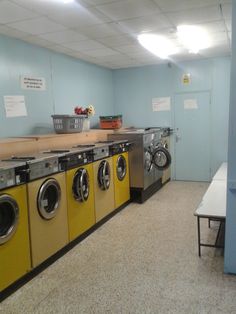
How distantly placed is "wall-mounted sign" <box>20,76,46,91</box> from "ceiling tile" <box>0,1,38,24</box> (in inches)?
38.6

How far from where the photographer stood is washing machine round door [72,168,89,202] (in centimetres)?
341

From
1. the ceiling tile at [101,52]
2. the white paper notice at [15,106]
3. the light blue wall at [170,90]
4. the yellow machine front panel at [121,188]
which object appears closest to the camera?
the white paper notice at [15,106]

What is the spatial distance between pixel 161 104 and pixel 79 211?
12.6 feet

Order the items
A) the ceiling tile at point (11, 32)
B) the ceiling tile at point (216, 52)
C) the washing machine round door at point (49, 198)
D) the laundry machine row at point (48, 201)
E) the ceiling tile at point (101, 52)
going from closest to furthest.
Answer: the laundry machine row at point (48, 201) → the washing machine round door at point (49, 198) → the ceiling tile at point (11, 32) → the ceiling tile at point (101, 52) → the ceiling tile at point (216, 52)

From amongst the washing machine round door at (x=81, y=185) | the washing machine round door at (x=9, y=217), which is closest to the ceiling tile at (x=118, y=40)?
the washing machine round door at (x=81, y=185)

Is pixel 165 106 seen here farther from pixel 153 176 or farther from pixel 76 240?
pixel 76 240

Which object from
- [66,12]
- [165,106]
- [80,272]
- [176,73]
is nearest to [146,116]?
[165,106]

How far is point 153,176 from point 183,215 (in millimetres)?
1261

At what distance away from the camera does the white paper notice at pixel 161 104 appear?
655 cm

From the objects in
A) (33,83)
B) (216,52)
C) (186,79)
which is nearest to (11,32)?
(33,83)

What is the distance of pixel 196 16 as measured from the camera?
11.2ft

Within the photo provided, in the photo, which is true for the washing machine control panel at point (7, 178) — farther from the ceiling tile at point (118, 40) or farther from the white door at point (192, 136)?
the white door at point (192, 136)

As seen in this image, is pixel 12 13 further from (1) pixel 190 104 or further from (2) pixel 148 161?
(1) pixel 190 104

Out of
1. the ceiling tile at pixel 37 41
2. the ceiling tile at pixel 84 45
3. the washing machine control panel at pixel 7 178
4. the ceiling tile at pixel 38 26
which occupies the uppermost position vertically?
the ceiling tile at pixel 84 45
